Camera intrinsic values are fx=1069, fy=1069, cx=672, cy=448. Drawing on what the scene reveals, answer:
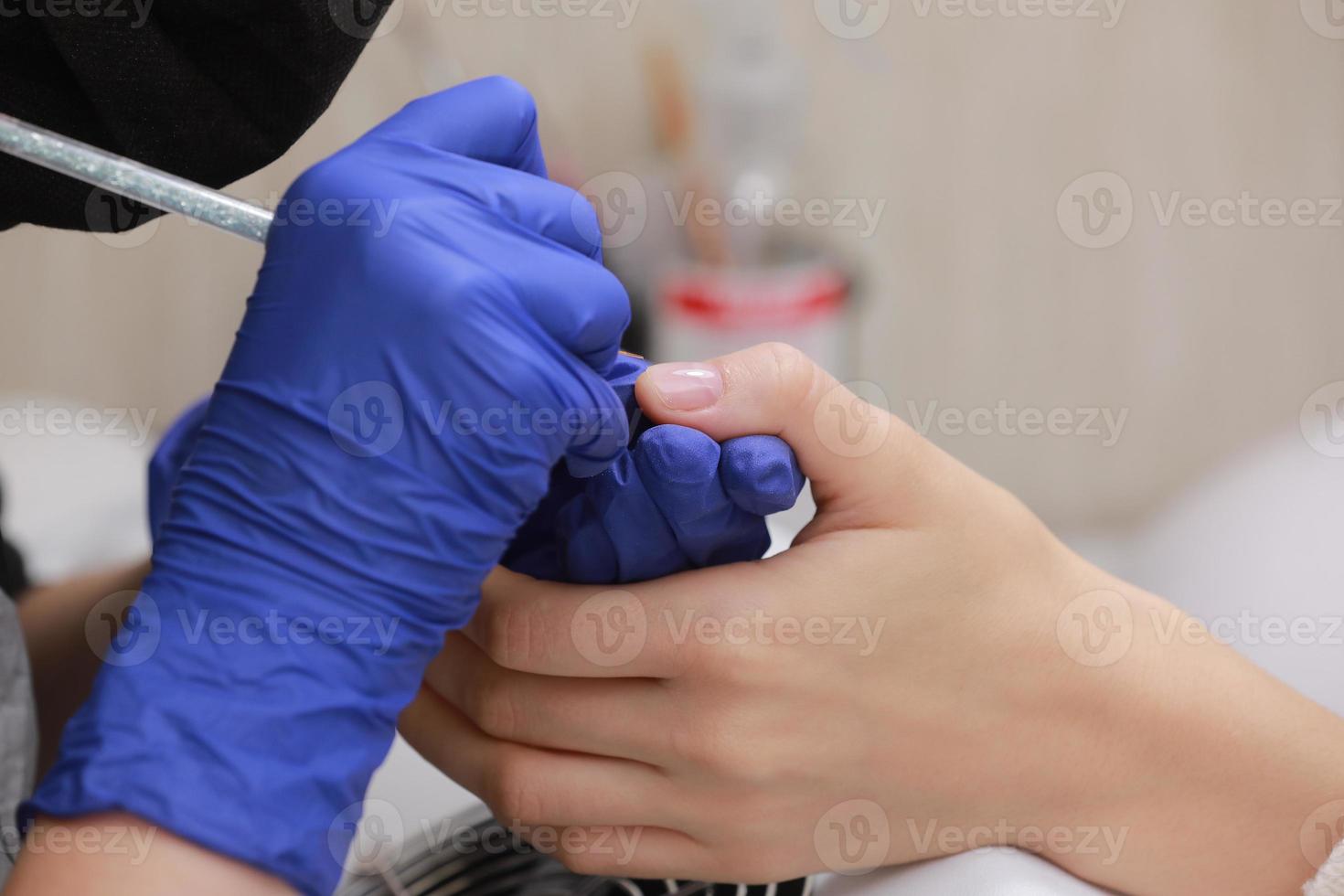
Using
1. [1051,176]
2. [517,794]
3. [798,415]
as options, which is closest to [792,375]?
[798,415]

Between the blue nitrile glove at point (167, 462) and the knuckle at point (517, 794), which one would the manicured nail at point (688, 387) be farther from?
the blue nitrile glove at point (167, 462)

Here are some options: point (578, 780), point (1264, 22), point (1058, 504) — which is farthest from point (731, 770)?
point (1264, 22)

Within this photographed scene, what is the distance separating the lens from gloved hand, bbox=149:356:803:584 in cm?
49

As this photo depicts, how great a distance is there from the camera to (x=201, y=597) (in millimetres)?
443

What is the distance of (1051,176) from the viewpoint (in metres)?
1.40

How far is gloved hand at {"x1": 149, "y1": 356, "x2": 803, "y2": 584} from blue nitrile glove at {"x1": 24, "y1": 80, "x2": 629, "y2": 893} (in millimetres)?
46

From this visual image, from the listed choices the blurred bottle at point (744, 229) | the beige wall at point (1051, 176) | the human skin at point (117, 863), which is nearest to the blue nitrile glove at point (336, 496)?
the human skin at point (117, 863)

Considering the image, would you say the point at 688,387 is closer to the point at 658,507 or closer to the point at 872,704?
the point at 658,507

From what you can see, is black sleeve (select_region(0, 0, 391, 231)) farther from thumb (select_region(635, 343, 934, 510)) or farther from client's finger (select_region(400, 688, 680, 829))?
client's finger (select_region(400, 688, 680, 829))

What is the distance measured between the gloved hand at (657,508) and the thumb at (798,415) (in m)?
0.01

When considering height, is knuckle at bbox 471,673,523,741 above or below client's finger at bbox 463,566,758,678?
below

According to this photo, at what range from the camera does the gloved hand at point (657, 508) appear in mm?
493

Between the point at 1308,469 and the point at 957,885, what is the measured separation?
61 cm

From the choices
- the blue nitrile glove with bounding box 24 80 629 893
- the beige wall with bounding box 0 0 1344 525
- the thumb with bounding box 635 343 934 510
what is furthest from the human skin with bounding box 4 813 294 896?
the beige wall with bounding box 0 0 1344 525
